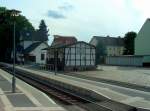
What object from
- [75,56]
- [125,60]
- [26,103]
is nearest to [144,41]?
[125,60]

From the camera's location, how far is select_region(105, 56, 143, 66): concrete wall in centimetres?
7915

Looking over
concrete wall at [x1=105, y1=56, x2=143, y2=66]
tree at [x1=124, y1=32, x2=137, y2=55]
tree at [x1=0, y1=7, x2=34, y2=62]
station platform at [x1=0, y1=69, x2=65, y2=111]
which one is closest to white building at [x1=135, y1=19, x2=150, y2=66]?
concrete wall at [x1=105, y1=56, x2=143, y2=66]

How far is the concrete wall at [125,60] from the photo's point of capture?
79.2 m

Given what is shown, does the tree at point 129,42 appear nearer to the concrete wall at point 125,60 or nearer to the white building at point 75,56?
the concrete wall at point 125,60

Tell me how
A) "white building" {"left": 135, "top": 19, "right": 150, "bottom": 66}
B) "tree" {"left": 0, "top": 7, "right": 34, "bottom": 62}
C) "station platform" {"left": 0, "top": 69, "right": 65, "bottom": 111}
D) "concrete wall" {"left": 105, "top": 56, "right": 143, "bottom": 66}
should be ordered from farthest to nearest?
1. "tree" {"left": 0, "top": 7, "right": 34, "bottom": 62}
2. "white building" {"left": 135, "top": 19, "right": 150, "bottom": 66}
3. "concrete wall" {"left": 105, "top": 56, "right": 143, "bottom": 66}
4. "station platform" {"left": 0, "top": 69, "right": 65, "bottom": 111}

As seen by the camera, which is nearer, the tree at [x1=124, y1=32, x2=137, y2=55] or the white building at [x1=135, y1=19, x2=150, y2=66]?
the white building at [x1=135, y1=19, x2=150, y2=66]

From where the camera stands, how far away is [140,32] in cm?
8900

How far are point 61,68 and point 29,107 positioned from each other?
45283mm

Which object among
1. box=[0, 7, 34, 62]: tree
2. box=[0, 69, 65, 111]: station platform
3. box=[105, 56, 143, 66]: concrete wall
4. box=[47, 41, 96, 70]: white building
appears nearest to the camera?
box=[0, 69, 65, 111]: station platform

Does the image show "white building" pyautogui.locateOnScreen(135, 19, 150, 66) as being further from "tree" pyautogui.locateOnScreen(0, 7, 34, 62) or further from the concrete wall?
"tree" pyautogui.locateOnScreen(0, 7, 34, 62)

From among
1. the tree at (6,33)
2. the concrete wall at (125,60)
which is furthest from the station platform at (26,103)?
the tree at (6,33)

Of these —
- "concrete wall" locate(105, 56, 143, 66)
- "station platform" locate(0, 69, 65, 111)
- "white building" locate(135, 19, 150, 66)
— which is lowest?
"station platform" locate(0, 69, 65, 111)

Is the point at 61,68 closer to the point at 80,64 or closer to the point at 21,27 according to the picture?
the point at 80,64

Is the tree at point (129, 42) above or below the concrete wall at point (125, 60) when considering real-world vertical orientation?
above
